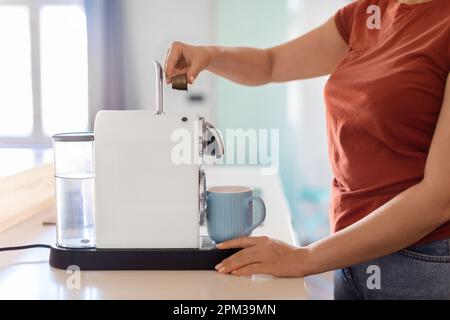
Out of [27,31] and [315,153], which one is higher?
[27,31]

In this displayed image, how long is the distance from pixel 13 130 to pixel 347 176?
344cm

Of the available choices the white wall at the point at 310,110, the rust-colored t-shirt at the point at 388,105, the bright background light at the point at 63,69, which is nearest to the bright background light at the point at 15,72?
the bright background light at the point at 63,69

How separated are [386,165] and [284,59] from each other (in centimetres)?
47

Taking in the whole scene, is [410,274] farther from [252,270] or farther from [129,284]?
[129,284]

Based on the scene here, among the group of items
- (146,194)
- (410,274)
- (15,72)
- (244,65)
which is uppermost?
(15,72)

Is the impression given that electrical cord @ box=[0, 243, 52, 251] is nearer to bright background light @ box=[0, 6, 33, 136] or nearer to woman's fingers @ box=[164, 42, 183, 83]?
woman's fingers @ box=[164, 42, 183, 83]

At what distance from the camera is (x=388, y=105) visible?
0.84 meters

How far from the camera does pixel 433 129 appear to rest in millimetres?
842

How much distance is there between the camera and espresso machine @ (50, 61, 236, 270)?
84 cm

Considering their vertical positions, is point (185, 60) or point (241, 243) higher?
point (185, 60)

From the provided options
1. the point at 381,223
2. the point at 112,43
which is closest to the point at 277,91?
the point at 112,43

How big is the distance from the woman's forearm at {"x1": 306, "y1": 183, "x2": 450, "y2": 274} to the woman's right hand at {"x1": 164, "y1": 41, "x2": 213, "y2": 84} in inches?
15.2

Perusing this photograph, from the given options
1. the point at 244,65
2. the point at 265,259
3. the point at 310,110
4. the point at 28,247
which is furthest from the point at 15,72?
the point at 265,259
